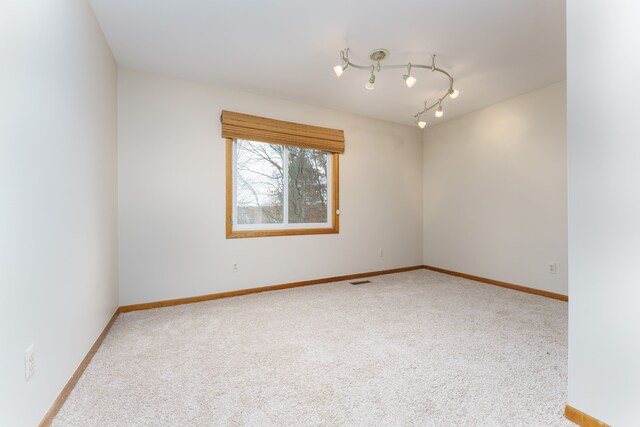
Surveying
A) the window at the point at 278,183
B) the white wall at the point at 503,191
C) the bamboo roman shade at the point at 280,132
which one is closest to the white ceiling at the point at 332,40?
the bamboo roman shade at the point at 280,132

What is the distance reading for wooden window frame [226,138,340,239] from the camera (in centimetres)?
345

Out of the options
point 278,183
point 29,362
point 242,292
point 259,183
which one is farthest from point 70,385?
point 278,183

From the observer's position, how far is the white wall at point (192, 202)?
2980 millimetres

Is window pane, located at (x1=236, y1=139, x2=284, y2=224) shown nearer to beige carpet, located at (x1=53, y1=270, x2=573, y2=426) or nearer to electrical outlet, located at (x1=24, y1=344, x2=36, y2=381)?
beige carpet, located at (x1=53, y1=270, x2=573, y2=426)

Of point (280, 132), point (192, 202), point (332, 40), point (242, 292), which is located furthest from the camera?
point (280, 132)

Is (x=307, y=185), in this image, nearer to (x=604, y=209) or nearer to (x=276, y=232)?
(x=276, y=232)

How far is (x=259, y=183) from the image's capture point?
3.73 meters

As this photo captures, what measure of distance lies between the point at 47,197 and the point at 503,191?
4520 millimetres

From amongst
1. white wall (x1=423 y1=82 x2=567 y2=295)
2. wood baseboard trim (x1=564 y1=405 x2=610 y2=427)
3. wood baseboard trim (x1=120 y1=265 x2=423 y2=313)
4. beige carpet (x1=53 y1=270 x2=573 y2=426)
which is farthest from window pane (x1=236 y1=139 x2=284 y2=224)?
wood baseboard trim (x1=564 y1=405 x2=610 y2=427)

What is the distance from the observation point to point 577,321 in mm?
1378

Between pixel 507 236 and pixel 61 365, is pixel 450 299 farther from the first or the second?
pixel 61 365

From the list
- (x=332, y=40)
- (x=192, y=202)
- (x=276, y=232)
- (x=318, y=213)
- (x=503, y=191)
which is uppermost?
(x=332, y=40)

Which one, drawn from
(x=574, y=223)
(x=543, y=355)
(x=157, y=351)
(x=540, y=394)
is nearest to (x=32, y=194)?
(x=157, y=351)

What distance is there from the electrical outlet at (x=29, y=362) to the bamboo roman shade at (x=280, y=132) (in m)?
2.61
